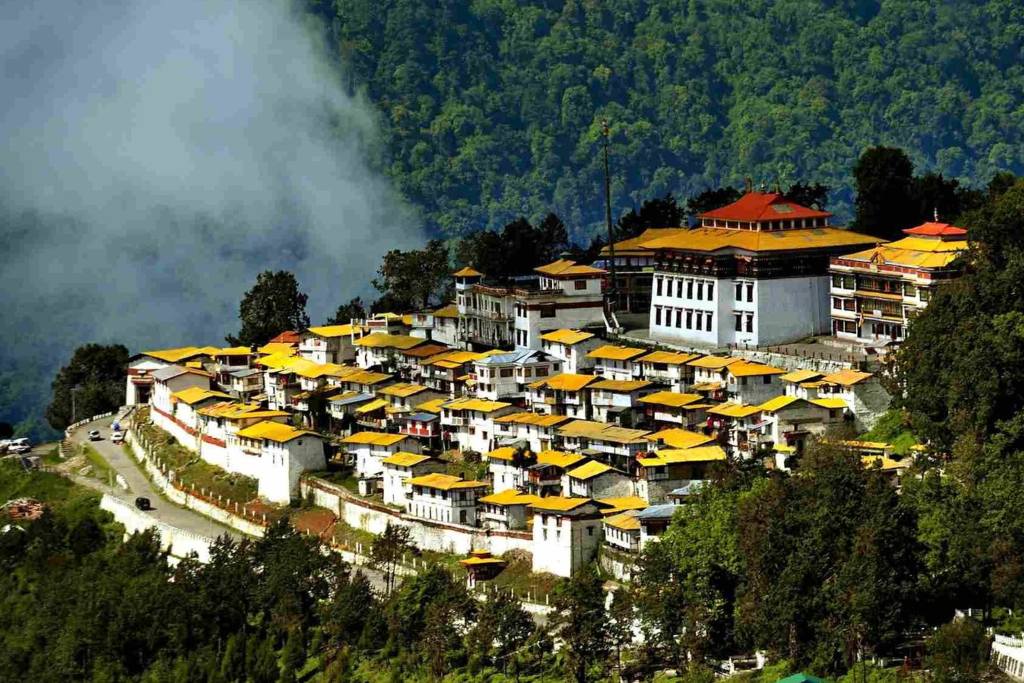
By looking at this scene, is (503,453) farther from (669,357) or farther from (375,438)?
(669,357)

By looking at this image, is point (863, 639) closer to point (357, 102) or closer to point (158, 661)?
point (158, 661)

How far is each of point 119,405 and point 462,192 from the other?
48897mm

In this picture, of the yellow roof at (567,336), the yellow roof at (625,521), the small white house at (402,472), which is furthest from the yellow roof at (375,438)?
the yellow roof at (625,521)

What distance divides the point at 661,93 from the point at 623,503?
314 feet

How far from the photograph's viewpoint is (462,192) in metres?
156

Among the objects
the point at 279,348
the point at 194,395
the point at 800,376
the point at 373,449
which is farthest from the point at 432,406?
the point at 279,348

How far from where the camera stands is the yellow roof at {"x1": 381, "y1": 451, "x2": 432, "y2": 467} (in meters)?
81.8

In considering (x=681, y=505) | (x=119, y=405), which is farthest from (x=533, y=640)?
(x=119, y=405)

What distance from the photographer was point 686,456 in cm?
7600

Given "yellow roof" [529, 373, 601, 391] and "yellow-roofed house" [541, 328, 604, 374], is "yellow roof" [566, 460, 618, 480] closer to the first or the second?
"yellow roof" [529, 373, 601, 391]

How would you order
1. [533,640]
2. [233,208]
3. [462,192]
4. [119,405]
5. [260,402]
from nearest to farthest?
[533,640]
[260,402]
[119,405]
[233,208]
[462,192]

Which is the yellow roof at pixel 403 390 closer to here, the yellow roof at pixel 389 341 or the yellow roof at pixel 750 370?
the yellow roof at pixel 389 341

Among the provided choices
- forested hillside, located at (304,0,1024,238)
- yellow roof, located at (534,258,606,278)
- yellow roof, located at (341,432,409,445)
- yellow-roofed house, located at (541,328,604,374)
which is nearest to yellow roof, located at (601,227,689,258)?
yellow roof, located at (534,258,606,278)

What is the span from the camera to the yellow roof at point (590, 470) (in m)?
76.5
